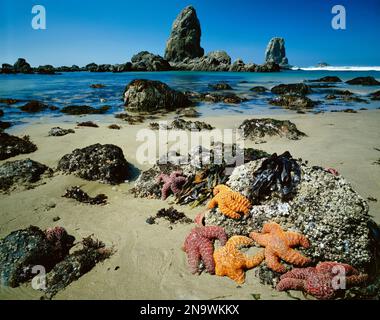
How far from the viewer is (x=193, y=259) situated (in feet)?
14.1

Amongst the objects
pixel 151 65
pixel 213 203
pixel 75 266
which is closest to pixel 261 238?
pixel 213 203

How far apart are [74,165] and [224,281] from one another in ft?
17.3

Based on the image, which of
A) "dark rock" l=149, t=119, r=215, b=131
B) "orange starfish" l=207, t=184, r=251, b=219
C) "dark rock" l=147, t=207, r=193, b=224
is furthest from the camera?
"dark rock" l=149, t=119, r=215, b=131

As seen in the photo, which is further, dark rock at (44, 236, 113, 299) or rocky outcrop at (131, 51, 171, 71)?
→ rocky outcrop at (131, 51, 171, 71)

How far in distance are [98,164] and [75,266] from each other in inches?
136

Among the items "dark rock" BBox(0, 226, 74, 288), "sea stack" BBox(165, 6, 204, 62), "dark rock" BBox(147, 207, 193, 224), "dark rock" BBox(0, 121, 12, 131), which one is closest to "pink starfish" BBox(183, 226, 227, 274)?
"dark rock" BBox(147, 207, 193, 224)

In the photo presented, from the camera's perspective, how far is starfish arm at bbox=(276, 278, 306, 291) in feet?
12.3

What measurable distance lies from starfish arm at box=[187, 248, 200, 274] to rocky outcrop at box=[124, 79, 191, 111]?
45.8ft

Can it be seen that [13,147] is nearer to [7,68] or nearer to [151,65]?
[151,65]

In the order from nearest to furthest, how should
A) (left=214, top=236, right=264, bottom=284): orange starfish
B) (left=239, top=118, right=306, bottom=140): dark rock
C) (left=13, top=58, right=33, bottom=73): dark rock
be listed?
(left=214, top=236, right=264, bottom=284): orange starfish < (left=239, top=118, right=306, bottom=140): dark rock < (left=13, top=58, right=33, bottom=73): dark rock

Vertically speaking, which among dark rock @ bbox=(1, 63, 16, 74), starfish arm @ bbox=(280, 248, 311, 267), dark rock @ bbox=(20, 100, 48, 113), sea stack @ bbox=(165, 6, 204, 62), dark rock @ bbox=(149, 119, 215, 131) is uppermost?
sea stack @ bbox=(165, 6, 204, 62)

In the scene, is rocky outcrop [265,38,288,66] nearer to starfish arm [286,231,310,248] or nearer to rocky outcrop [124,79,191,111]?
rocky outcrop [124,79,191,111]

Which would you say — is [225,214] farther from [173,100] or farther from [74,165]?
[173,100]
